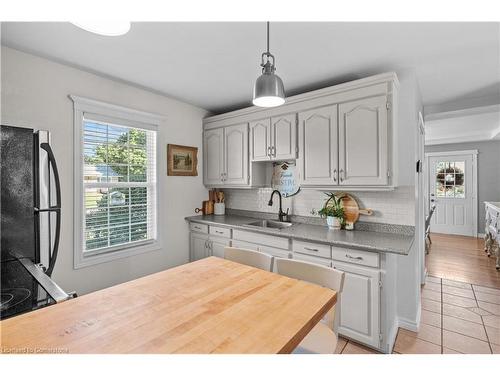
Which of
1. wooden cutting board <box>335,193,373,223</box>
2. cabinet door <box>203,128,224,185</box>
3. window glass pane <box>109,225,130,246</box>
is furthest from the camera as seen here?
cabinet door <box>203,128,224,185</box>

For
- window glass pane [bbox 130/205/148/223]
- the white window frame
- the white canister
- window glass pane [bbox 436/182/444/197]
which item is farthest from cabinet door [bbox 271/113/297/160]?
window glass pane [bbox 436/182/444/197]

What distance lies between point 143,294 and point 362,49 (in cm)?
217

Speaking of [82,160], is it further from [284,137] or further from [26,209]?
[284,137]

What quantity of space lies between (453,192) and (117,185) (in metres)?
7.29

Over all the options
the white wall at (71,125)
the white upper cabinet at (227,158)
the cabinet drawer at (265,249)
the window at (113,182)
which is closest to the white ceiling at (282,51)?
the white wall at (71,125)

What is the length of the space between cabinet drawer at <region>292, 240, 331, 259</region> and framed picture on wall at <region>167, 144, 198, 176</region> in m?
1.71

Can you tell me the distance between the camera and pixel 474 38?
1.75 meters

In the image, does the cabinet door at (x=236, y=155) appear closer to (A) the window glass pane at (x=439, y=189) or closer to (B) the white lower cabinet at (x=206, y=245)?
(B) the white lower cabinet at (x=206, y=245)

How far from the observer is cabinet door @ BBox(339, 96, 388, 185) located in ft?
6.92

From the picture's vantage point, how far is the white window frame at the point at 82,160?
7.46 feet

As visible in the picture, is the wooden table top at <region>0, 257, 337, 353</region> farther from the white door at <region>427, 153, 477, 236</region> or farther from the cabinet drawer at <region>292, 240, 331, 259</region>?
the white door at <region>427, 153, 477, 236</region>

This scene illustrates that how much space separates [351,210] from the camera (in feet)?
8.29
